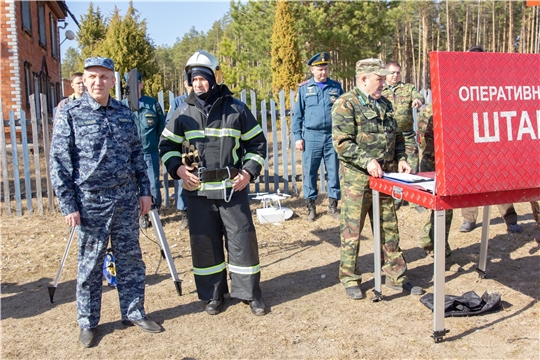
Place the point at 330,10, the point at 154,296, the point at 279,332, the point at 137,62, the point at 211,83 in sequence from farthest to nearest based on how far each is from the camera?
the point at 330,10, the point at 137,62, the point at 154,296, the point at 211,83, the point at 279,332

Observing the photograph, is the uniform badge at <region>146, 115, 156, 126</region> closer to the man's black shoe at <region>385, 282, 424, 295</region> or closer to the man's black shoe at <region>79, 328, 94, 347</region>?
the man's black shoe at <region>79, 328, 94, 347</region>

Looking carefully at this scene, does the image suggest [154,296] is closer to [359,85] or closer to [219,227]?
[219,227]

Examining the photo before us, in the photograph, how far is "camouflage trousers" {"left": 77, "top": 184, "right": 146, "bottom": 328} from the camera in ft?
A: 11.3

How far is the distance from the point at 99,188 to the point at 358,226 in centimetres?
216

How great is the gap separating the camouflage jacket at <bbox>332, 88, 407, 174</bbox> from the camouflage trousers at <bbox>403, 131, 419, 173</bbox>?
195cm

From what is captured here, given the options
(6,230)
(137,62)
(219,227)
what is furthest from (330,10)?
(219,227)

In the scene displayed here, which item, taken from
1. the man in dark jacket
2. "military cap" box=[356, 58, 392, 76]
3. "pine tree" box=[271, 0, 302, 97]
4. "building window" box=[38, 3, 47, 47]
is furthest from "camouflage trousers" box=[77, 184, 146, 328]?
"building window" box=[38, 3, 47, 47]

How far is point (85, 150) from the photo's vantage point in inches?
133

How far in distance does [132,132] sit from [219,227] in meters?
1.09

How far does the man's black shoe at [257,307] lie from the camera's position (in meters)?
3.92

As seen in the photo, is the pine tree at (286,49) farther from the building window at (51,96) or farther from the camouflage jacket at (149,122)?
the camouflage jacket at (149,122)

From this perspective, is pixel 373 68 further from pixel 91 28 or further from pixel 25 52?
pixel 91 28

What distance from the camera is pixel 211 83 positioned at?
3859 millimetres

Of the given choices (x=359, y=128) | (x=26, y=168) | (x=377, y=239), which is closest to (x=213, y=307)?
(x=377, y=239)
